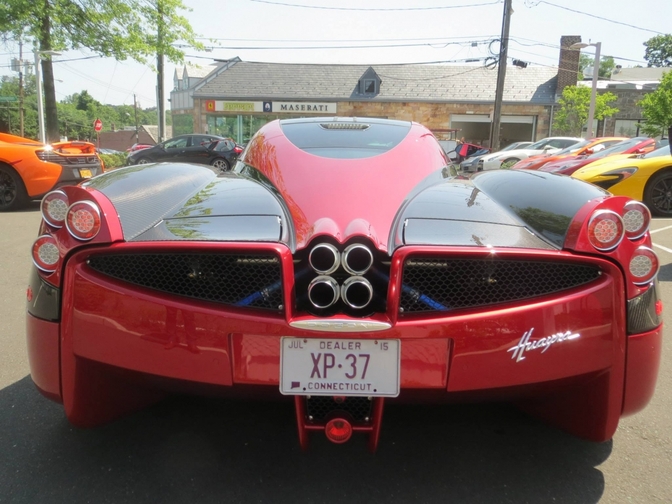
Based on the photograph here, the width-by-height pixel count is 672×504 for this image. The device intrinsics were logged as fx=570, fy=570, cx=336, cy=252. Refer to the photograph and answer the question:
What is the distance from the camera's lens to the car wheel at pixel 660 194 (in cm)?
834

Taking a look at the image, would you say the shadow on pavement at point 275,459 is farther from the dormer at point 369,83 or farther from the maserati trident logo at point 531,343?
the dormer at point 369,83

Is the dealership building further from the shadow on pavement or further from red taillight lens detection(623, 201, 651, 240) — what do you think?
red taillight lens detection(623, 201, 651, 240)

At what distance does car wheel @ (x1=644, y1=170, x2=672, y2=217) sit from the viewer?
8336 mm

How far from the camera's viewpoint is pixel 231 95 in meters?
36.3

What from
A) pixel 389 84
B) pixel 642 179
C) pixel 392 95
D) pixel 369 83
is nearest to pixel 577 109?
pixel 392 95

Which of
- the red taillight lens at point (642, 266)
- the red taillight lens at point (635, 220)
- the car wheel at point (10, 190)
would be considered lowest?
the car wheel at point (10, 190)

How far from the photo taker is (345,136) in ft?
9.78

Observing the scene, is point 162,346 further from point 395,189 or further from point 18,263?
point 18,263

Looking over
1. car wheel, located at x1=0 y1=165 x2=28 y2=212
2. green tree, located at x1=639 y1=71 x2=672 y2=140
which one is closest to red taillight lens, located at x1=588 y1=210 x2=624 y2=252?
car wheel, located at x1=0 y1=165 x2=28 y2=212

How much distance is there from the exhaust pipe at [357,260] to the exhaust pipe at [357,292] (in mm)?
27

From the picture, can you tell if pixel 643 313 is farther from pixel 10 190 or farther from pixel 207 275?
pixel 10 190

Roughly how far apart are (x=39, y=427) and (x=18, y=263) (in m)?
3.50

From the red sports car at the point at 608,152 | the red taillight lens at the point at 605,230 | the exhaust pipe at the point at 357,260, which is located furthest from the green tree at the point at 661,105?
the exhaust pipe at the point at 357,260

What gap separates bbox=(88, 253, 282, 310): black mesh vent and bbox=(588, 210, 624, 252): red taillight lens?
3.15 ft
